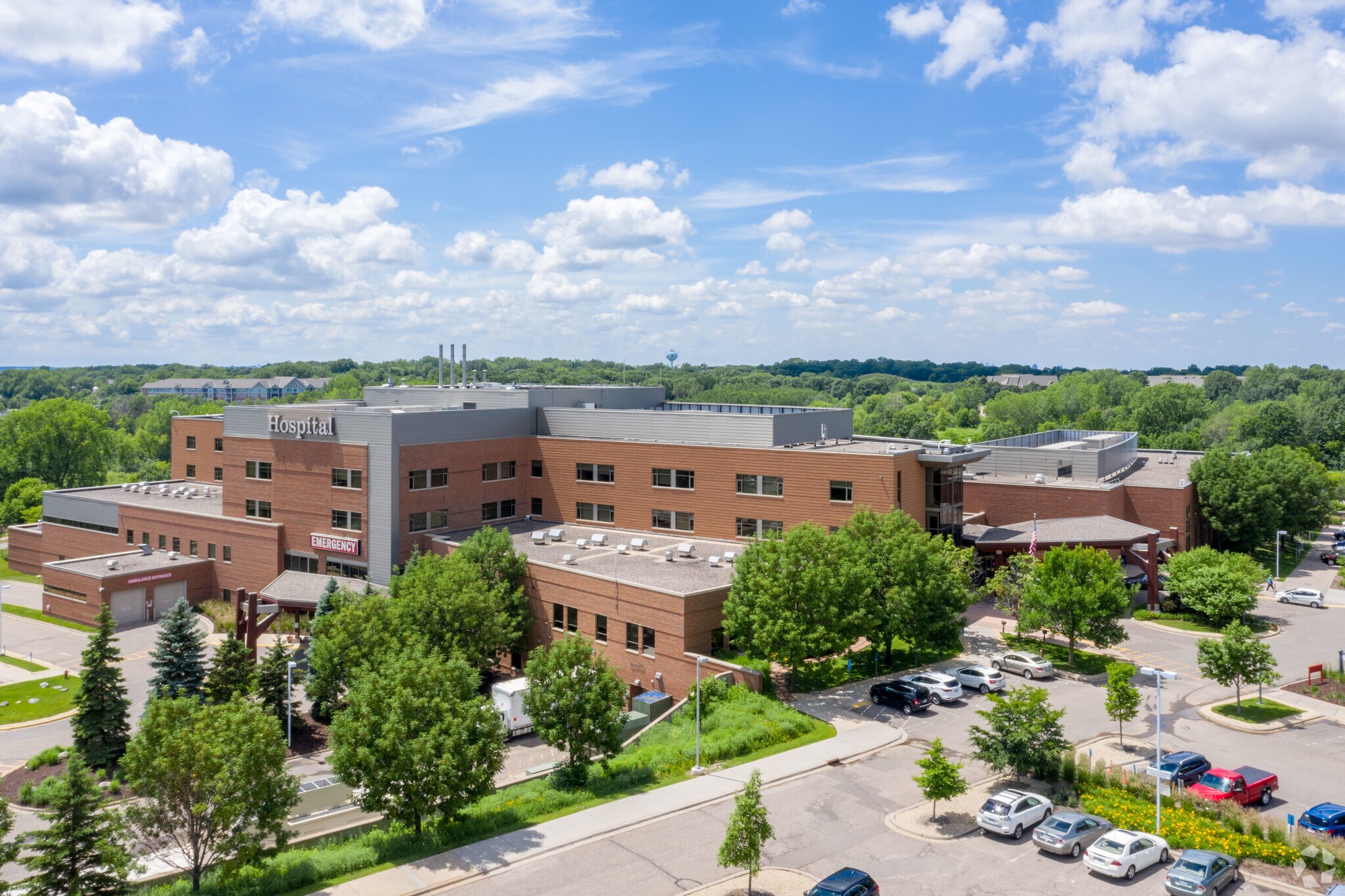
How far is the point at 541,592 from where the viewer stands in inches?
2181

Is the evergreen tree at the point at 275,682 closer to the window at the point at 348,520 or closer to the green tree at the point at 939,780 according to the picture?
the window at the point at 348,520

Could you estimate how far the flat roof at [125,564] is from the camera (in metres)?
68.8

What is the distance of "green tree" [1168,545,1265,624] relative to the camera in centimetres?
5756

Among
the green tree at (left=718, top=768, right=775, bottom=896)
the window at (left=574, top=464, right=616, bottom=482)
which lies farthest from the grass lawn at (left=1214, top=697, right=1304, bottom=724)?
the window at (left=574, top=464, right=616, bottom=482)

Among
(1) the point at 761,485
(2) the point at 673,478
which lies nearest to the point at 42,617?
(2) the point at 673,478

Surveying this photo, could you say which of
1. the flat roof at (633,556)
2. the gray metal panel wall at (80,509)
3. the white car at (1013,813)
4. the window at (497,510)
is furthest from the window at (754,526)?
the gray metal panel wall at (80,509)

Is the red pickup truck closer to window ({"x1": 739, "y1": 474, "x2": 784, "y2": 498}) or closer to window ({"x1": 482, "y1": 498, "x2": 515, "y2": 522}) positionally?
window ({"x1": 739, "y1": 474, "x2": 784, "y2": 498})

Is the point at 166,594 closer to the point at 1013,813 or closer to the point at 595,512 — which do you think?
the point at 595,512

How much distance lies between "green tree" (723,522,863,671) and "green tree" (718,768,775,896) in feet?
55.0

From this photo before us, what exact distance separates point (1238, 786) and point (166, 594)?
7041 centimetres

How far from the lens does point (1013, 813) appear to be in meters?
31.0

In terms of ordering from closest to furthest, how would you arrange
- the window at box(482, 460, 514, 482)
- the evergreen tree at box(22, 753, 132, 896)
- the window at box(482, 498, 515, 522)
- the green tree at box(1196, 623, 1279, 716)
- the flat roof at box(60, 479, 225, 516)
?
1. the evergreen tree at box(22, 753, 132, 896)
2. the green tree at box(1196, 623, 1279, 716)
3. the window at box(482, 460, 514, 482)
4. the window at box(482, 498, 515, 522)
5. the flat roof at box(60, 479, 225, 516)

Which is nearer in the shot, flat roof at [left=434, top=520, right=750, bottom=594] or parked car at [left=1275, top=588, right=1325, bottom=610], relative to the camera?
flat roof at [left=434, top=520, right=750, bottom=594]

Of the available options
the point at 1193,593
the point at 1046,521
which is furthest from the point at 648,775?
the point at 1046,521
